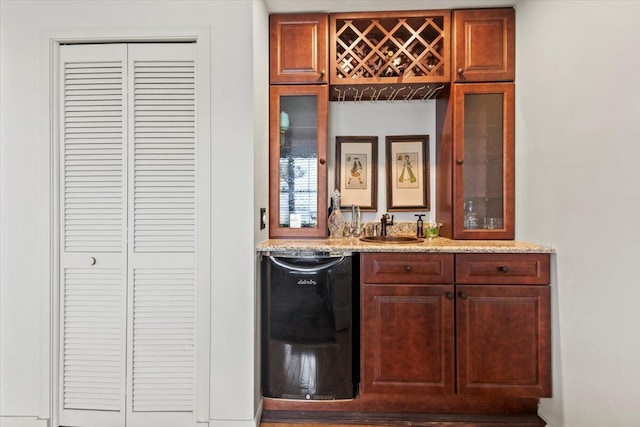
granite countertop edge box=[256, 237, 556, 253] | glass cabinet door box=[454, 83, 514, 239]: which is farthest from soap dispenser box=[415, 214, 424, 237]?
granite countertop edge box=[256, 237, 556, 253]

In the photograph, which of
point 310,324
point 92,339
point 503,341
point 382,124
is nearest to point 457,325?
point 503,341

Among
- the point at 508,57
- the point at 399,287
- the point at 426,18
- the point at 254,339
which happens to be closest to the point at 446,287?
the point at 399,287

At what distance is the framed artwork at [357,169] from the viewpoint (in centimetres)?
242

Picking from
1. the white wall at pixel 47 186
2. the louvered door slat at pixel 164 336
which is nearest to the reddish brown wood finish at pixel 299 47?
the white wall at pixel 47 186

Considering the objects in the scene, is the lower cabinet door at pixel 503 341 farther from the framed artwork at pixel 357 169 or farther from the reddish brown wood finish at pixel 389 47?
the reddish brown wood finish at pixel 389 47

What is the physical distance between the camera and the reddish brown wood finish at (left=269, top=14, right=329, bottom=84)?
2.06m

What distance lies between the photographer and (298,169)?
84.0 inches

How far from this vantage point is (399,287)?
70.6 inches

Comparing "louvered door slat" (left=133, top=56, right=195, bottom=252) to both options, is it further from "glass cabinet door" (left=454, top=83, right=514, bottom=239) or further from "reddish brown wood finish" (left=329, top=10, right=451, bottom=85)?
"glass cabinet door" (left=454, top=83, right=514, bottom=239)

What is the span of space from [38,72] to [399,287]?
2320 millimetres

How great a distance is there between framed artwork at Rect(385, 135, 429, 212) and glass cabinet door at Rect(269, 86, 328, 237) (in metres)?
0.59

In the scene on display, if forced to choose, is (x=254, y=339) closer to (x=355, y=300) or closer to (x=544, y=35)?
(x=355, y=300)

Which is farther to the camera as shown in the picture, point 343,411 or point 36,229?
point 343,411

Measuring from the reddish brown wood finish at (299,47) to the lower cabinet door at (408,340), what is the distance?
4.56 ft
